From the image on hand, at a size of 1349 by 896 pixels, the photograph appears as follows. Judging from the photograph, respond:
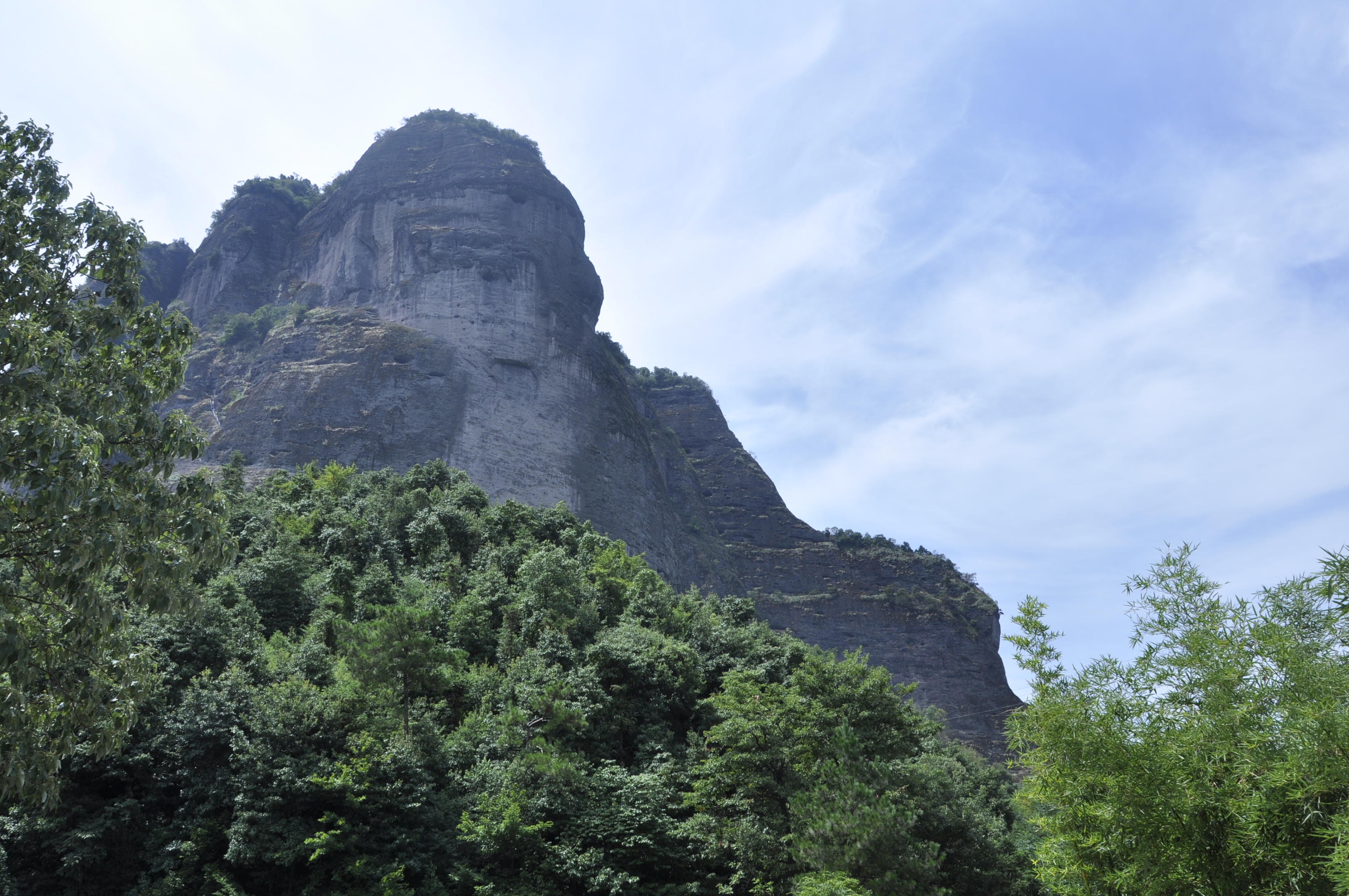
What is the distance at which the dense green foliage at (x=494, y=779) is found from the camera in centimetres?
1469

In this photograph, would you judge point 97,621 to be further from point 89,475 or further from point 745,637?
point 745,637

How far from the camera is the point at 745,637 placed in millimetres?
25484

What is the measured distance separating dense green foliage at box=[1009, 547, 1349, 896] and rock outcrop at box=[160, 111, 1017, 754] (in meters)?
43.6

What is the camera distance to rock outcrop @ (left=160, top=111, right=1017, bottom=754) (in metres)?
54.2

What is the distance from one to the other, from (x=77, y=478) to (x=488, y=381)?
50153mm

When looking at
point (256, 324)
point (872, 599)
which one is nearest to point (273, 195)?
point (256, 324)

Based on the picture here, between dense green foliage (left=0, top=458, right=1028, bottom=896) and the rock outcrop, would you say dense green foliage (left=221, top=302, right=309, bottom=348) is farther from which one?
dense green foliage (left=0, top=458, right=1028, bottom=896)

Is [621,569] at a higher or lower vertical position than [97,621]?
higher

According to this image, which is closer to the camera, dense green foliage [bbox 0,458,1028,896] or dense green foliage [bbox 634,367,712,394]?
dense green foliage [bbox 0,458,1028,896]

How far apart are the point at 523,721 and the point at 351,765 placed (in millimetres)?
3818

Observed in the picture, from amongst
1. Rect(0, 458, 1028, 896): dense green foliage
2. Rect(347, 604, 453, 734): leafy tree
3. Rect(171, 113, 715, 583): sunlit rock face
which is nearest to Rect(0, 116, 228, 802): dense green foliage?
Rect(0, 458, 1028, 896): dense green foliage

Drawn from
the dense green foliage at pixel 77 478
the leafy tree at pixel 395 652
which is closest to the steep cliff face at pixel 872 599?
the leafy tree at pixel 395 652

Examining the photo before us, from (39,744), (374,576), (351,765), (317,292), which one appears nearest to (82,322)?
(39,744)

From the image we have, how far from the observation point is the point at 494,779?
17.1m
